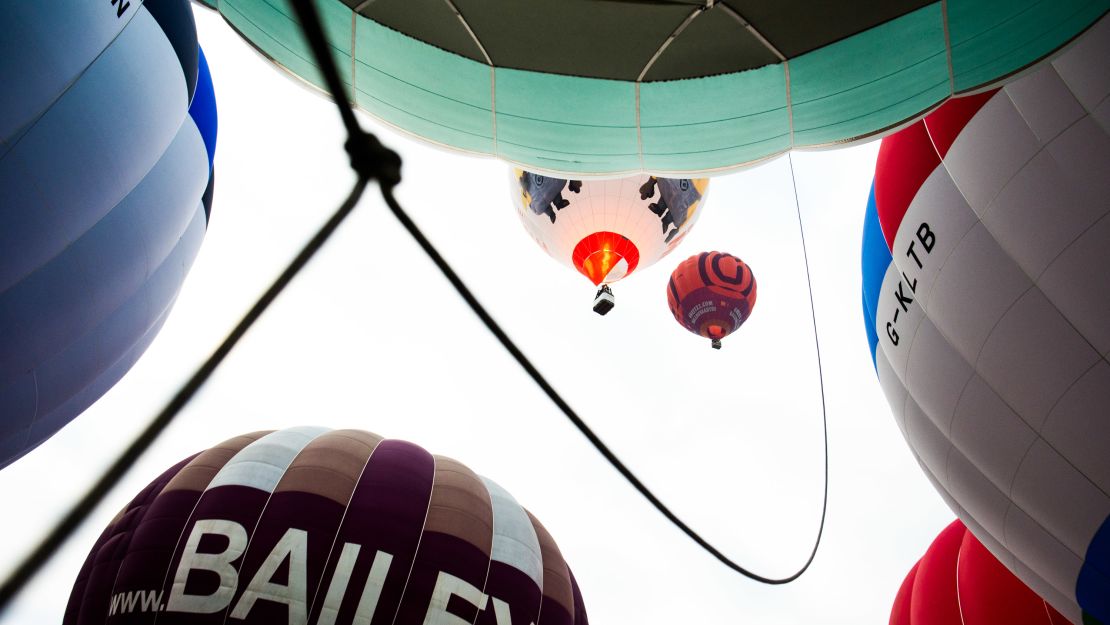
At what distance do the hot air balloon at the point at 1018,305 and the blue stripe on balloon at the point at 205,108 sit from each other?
16.0 feet

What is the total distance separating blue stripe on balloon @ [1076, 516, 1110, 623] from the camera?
12.4 ft

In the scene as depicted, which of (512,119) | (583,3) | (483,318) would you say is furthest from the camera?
(512,119)

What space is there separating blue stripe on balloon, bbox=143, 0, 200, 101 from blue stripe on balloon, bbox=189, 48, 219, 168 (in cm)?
40

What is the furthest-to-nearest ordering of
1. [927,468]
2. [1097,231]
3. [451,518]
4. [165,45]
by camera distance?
[451,518]
[927,468]
[165,45]
[1097,231]

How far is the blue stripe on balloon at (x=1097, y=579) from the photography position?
12.4 feet

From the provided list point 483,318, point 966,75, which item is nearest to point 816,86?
point 966,75

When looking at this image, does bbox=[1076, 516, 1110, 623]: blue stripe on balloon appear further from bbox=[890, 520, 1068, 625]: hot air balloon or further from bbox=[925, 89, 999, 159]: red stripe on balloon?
bbox=[925, 89, 999, 159]: red stripe on balloon

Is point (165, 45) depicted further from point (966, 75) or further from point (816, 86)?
point (966, 75)

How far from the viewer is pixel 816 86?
140 inches

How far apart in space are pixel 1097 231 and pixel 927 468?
2256 mm

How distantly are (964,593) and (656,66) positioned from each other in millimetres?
4660

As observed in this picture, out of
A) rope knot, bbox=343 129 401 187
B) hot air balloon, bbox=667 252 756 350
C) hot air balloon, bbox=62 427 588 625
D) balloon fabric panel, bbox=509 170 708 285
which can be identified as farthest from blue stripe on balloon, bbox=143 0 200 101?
hot air balloon, bbox=667 252 756 350

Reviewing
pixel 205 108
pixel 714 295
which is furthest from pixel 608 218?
pixel 205 108

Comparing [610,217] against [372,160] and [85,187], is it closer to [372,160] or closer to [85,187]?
[85,187]
